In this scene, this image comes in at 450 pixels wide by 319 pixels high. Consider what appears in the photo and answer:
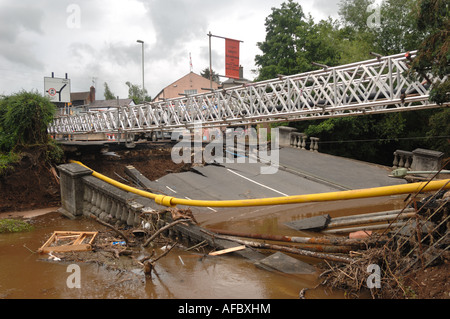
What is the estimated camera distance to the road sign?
96.8ft

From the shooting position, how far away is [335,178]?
12.9 m

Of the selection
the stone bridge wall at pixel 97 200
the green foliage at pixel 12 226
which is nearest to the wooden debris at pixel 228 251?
the stone bridge wall at pixel 97 200

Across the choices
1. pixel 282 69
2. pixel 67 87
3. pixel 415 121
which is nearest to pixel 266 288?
pixel 282 69

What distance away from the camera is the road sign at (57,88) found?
29.5 meters

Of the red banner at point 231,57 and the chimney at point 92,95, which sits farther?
the chimney at point 92,95

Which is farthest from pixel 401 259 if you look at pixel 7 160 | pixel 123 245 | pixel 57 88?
pixel 57 88

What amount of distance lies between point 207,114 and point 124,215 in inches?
214

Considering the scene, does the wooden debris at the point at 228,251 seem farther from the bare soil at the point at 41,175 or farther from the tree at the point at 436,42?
the bare soil at the point at 41,175

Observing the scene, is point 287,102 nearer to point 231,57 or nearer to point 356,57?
point 231,57

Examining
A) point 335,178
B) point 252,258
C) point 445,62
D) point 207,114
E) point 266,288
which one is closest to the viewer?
point 266,288

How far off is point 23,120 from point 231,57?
12.9 metres

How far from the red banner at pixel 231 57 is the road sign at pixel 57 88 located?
18311mm

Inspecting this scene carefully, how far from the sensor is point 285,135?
737 inches

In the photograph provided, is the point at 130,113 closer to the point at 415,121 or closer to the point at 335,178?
the point at 335,178
